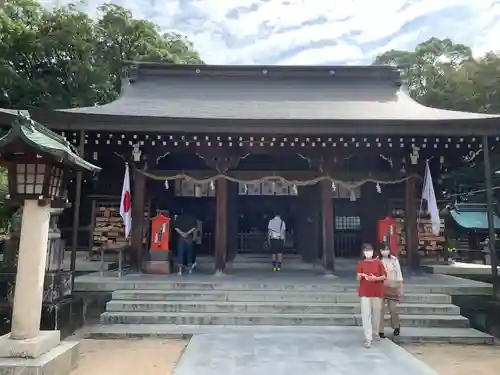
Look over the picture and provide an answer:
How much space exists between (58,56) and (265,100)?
595 inches

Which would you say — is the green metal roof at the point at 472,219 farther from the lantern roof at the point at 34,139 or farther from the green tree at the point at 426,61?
the lantern roof at the point at 34,139

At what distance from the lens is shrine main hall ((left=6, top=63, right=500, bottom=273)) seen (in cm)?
912

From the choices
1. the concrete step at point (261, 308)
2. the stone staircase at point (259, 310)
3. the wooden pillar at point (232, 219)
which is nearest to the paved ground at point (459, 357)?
the stone staircase at point (259, 310)

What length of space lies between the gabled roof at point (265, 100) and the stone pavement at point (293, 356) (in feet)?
15.3

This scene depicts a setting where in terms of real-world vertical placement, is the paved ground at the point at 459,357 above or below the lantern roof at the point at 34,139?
below

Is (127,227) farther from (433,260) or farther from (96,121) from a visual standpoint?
(433,260)

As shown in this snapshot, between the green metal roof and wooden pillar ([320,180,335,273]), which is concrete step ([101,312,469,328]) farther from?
the green metal roof

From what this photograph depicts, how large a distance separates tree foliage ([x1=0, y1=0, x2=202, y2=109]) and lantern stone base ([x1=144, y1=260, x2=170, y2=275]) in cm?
1351

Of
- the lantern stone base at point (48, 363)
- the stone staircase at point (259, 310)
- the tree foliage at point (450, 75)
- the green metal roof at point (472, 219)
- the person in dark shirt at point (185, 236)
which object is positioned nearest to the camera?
the lantern stone base at point (48, 363)

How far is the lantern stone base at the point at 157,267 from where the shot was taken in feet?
33.2

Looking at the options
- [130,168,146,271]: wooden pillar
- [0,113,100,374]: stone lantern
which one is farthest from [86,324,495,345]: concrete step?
[130,168,146,271]: wooden pillar

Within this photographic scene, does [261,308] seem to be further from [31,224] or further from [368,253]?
[31,224]

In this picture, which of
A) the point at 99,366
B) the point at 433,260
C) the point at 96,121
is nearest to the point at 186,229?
the point at 96,121

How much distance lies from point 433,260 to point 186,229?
7242 mm
